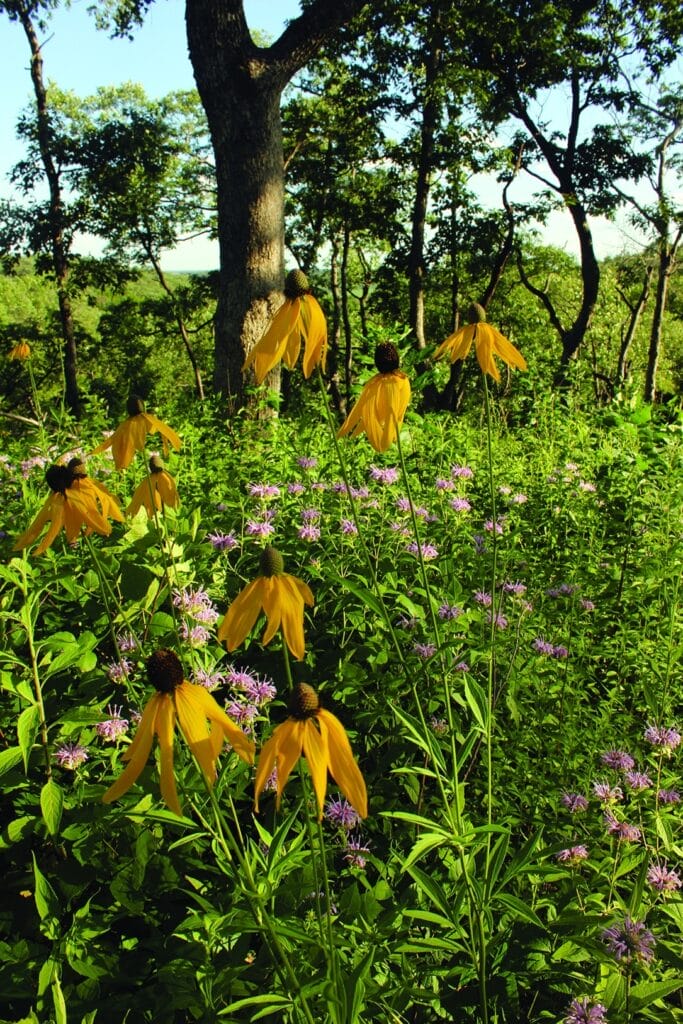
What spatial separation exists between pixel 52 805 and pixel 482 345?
136 centimetres

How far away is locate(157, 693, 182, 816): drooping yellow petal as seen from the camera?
94 cm

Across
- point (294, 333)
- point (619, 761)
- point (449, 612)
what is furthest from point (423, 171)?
point (619, 761)

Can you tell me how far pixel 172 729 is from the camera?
38.8 inches

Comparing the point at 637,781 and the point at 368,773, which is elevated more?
the point at 637,781

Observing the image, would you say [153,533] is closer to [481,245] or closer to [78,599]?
[78,599]

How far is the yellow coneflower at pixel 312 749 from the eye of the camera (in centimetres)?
91

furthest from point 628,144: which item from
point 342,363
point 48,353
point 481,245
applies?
point 48,353

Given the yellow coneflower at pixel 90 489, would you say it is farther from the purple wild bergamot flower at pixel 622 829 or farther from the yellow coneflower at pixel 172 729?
the purple wild bergamot flower at pixel 622 829

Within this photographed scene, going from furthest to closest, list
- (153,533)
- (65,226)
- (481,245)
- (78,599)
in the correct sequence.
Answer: (481,245)
(65,226)
(153,533)
(78,599)

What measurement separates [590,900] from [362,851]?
508 millimetres

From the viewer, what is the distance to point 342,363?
27.9 meters

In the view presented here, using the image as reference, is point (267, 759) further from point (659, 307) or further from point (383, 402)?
point (659, 307)

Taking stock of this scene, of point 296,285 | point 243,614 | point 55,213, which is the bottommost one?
point 243,614

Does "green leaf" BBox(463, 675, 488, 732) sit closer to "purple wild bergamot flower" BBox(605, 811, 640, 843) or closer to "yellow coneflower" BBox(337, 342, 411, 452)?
"purple wild bergamot flower" BBox(605, 811, 640, 843)
